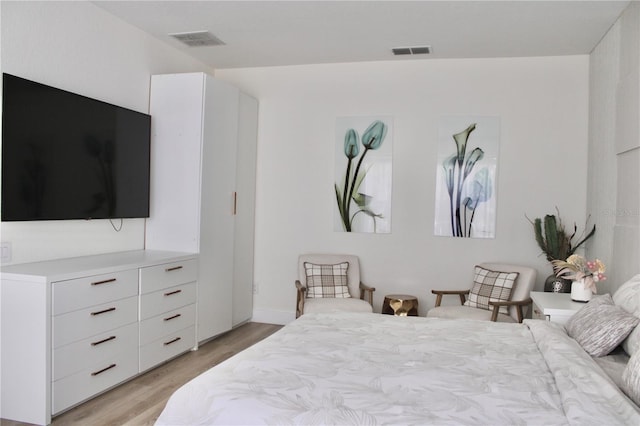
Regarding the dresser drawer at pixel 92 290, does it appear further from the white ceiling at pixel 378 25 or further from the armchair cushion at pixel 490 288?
the armchair cushion at pixel 490 288

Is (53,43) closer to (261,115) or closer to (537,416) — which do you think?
(261,115)

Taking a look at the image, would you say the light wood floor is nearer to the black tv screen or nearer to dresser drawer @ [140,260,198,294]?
dresser drawer @ [140,260,198,294]

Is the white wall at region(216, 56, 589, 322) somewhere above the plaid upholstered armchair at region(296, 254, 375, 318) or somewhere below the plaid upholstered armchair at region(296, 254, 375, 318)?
above

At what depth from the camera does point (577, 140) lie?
457cm

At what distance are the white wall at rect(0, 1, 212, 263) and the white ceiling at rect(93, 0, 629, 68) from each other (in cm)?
19

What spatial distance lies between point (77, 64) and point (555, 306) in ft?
12.2

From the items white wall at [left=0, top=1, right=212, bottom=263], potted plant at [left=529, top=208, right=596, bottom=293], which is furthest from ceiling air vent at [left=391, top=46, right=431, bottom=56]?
white wall at [left=0, top=1, right=212, bottom=263]

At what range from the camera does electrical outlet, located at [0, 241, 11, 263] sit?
3012 mm

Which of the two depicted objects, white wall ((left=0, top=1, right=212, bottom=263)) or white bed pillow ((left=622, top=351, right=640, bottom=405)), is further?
white wall ((left=0, top=1, right=212, bottom=263))

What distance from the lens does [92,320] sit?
3.09 metres

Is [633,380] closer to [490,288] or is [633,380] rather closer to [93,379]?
[490,288]

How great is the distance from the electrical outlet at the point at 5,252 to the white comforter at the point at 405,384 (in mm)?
1764

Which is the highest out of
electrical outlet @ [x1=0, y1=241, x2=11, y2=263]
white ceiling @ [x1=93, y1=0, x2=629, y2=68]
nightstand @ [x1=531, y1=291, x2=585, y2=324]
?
white ceiling @ [x1=93, y1=0, x2=629, y2=68]

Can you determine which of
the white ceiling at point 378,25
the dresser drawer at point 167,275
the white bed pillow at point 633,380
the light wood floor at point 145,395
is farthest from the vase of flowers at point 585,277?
the dresser drawer at point 167,275
